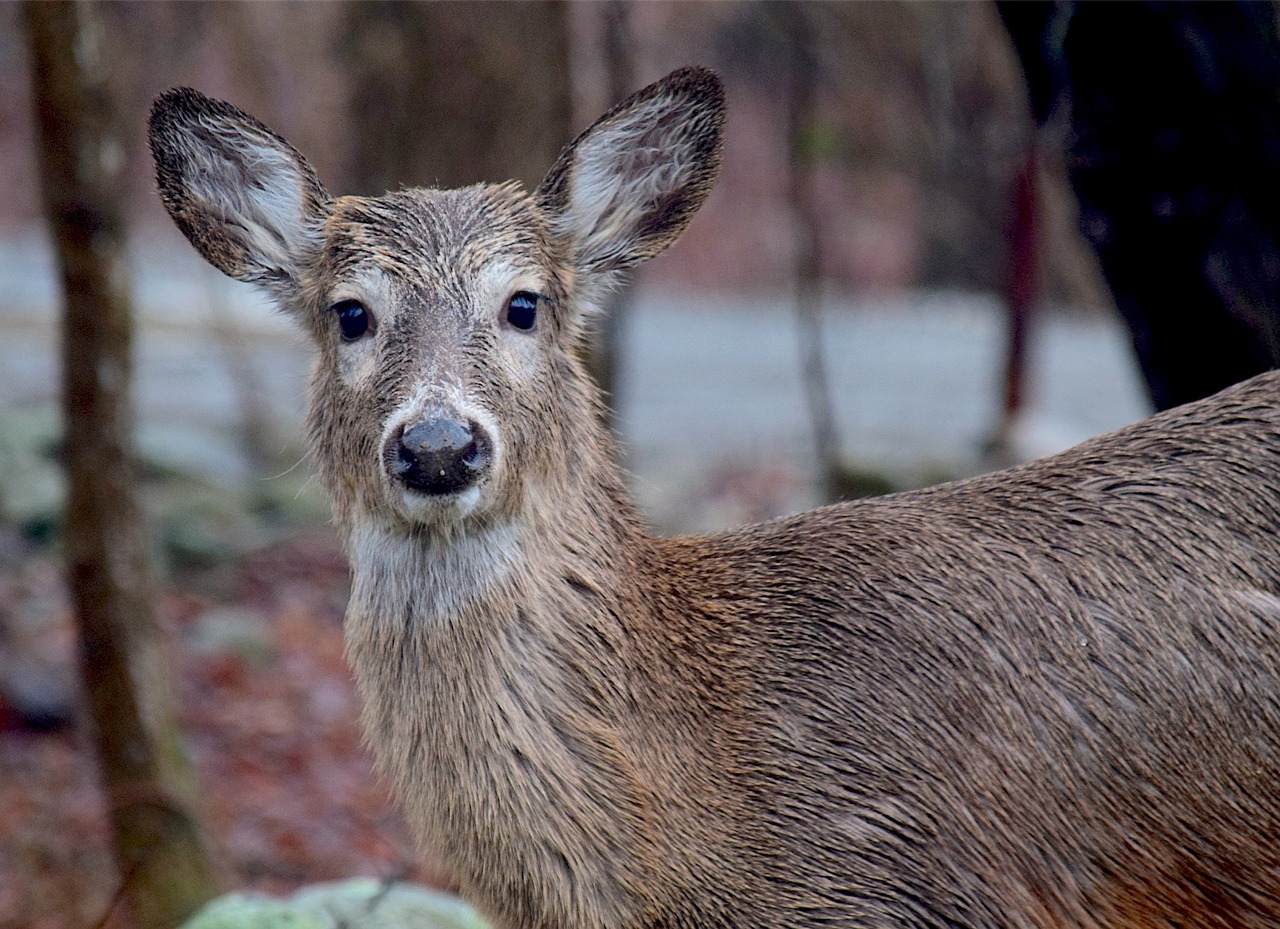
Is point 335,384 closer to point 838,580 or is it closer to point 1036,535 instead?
point 838,580

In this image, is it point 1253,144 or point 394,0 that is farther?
point 394,0

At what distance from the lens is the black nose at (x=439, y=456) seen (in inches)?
146

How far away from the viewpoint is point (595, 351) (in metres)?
8.54

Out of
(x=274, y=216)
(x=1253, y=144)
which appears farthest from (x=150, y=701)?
(x=1253, y=144)

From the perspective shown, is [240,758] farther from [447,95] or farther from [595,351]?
[447,95]

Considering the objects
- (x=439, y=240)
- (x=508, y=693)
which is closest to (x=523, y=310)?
(x=439, y=240)

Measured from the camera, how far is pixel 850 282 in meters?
25.9

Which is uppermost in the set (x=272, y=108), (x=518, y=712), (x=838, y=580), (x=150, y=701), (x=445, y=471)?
(x=272, y=108)

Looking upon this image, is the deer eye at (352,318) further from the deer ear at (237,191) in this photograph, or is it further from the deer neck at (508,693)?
the deer neck at (508,693)

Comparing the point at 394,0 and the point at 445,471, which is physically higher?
the point at 394,0

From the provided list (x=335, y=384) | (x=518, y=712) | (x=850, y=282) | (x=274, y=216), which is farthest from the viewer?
(x=850, y=282)

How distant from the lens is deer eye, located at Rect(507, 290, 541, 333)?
14.0 feet

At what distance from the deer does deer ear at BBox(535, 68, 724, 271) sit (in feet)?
0.06

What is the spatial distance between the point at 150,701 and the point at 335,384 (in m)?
3.17
